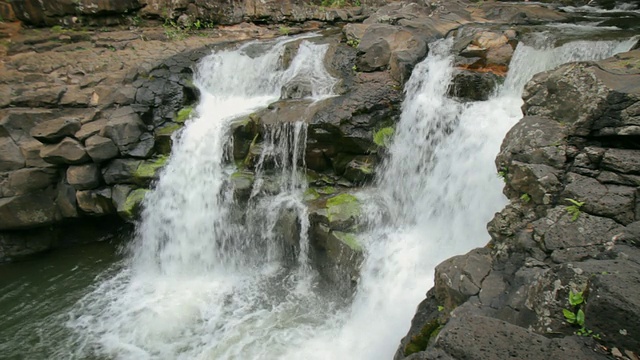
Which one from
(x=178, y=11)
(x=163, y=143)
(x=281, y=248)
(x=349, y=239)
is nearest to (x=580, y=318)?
(x=349, y=239)

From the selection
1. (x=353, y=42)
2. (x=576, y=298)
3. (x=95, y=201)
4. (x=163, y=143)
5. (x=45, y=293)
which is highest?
(x=353, y=42)

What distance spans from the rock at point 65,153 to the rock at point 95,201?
0.77 m

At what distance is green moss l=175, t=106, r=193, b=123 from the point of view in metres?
10.1

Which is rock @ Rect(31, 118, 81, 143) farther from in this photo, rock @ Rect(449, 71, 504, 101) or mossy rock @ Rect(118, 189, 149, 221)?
rock @ Rect(449, 71, 504, 101)

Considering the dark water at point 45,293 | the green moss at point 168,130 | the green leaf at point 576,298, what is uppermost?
the green leaf at point 576,298

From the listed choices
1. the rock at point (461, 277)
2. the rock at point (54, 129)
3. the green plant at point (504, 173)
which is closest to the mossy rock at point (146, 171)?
the rock at point (54, 129)

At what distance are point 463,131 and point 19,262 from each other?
1040cm

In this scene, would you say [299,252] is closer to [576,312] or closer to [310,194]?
[310,194]

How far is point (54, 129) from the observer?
8961 mm

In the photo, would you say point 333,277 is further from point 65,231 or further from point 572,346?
point 65,231

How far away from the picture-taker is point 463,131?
24.4ft

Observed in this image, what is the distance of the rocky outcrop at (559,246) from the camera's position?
2.79 m

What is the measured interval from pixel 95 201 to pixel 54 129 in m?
1.90

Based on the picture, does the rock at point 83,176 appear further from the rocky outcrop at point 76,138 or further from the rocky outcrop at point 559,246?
the rocky outcrop at point 559,246
